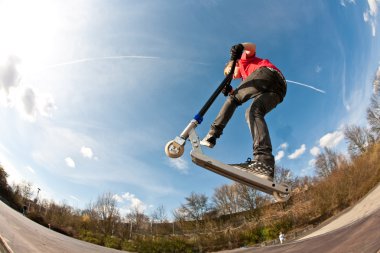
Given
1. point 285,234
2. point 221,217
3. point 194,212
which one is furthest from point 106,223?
point 285,234

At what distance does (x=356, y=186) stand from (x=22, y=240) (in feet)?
14.4

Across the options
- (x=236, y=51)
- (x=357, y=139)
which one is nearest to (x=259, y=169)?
(x=236, y=51)

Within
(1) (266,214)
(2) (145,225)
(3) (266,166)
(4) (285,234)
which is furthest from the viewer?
(1) (266,214)

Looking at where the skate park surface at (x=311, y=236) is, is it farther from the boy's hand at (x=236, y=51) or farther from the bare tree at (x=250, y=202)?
the boy's hand at (x=236, y=51)

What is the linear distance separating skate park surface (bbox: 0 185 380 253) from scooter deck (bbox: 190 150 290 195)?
2.44ft

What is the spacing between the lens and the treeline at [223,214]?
112 inches

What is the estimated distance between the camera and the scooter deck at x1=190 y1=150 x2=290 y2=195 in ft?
7.80

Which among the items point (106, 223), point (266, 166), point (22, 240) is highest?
point (266, 166)

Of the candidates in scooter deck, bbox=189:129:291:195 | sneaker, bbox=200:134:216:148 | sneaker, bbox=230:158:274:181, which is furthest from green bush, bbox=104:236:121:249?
sneaker, bbox=230:158:274:181

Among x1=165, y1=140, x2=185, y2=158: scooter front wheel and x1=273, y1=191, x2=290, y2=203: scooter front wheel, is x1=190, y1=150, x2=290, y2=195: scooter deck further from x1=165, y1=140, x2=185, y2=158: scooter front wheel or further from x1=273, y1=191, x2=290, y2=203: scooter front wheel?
x1=165, y1=140, x2=185, y2=158: scooter front wheel

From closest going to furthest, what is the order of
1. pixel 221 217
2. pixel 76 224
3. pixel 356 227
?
pixel 76 224 < pixel 356 227 < pixel 221 217

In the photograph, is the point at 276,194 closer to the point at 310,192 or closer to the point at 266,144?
the point at 266,144

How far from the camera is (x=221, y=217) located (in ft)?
13.2

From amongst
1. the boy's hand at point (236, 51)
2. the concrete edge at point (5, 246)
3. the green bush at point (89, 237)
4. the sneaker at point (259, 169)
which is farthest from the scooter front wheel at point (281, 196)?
the concrete edge at point (5, 246)
